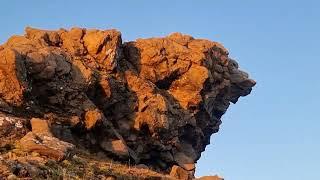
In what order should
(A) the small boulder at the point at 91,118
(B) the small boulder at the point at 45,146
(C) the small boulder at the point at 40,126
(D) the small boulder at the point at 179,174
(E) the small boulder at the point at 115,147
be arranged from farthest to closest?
(E) the small boulder at the point at 115,147 → (A) the small boulder at the point at 91,118 → (D) the small boulder at the point at 179,174 → (C) the small boulder at the point at 40,126 → (B) the small boulder at the point at 45,146

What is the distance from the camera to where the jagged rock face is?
46.7m

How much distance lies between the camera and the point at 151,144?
5672 centimetres

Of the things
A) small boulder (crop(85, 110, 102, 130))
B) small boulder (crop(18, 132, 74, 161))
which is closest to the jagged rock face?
small boulder (crop(85, 110, 102, 130))

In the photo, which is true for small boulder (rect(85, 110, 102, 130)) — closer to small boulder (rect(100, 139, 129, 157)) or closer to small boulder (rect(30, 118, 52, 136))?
small boulder (rect(100, 139, 129, 157))

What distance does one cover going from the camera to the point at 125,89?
55.7 metres

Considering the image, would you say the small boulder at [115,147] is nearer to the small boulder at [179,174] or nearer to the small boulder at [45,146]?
the small boulder at [179,174]

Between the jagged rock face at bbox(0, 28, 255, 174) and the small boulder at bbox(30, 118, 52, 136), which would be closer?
the small boulder at bbox(30, 118, 52, 136)

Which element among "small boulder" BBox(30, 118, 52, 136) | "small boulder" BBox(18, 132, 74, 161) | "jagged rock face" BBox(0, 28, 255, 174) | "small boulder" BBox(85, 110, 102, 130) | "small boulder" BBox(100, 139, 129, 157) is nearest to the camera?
"small boulder" BBox(18, 132, 74, 161)

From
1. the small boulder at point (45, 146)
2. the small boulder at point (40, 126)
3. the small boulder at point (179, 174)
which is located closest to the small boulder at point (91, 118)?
the small boulder at point (40, 126)

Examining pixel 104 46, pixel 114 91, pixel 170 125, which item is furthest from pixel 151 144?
pixel 104 46

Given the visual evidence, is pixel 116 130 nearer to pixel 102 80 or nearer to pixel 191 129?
pixel 102 80

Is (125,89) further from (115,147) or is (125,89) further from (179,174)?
(179,174)

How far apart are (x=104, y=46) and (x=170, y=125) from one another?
35.7ft

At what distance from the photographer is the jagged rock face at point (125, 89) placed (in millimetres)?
46688
